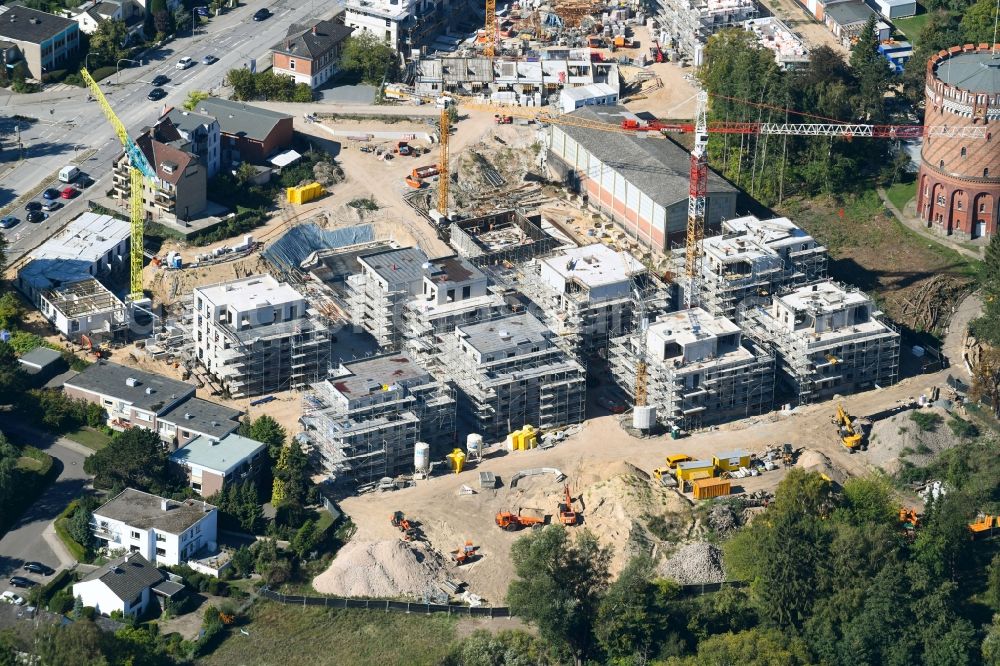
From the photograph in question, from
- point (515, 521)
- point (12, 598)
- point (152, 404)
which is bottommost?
point (515, 521)

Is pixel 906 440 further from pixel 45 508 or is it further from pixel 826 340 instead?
pixel 45 508

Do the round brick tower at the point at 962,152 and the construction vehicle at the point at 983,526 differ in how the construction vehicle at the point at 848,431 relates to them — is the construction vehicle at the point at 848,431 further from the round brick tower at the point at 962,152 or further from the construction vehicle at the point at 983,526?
the round brick tower at the point at 962,152

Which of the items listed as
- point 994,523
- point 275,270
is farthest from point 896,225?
point 275,270

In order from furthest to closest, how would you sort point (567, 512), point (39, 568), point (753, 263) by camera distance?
point (753, 263) → point (567, 512) → point (39, 568)

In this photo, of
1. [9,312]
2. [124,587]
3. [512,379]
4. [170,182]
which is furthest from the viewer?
[170,182]

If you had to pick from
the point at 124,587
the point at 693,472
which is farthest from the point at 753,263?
the point at 124,587

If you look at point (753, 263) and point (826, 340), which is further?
point (753, 263)

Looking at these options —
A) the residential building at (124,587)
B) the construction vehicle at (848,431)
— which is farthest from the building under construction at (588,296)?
the residential building at (124,587)
